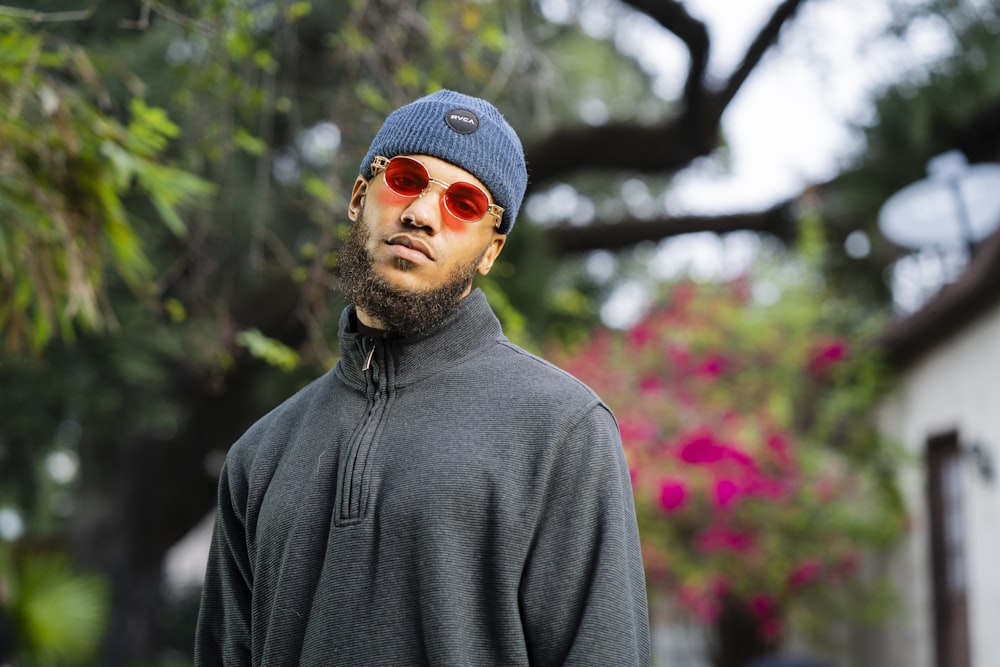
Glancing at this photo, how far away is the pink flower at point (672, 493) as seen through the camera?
26.1ft

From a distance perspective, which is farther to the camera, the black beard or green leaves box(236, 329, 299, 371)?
green leaves box(236, 329, 299, 371)

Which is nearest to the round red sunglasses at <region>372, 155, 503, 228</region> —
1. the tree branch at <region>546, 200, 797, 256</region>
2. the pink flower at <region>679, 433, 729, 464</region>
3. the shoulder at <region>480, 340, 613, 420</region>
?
the shoulder at <region>480, 340, 613, 420</region>

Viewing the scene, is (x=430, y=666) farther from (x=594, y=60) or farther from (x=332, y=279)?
(x=594, y=60)

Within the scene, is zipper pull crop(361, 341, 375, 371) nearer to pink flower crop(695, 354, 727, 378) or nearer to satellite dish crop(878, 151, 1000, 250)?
satellite dish crop(878, 151, 1000, 250)

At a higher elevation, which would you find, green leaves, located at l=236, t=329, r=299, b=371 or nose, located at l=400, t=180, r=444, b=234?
nose, located at l=400, t=180, r=444, b=234

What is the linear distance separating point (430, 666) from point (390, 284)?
2.15 ft

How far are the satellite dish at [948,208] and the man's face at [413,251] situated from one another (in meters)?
5.75

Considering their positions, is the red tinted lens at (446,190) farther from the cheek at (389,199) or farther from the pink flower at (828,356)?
the pink flower at (828,356)

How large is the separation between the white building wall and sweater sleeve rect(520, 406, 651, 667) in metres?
5.72

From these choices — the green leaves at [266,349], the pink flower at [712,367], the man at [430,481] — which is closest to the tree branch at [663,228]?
the pink flower at [712,367]

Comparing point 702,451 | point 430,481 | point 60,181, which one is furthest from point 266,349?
point 702,451

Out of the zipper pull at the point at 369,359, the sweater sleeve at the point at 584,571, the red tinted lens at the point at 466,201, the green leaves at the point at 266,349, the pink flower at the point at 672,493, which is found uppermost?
the red tinted lens at the point at 466,201

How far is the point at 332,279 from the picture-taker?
464 centimetres

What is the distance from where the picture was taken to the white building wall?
274 inches
